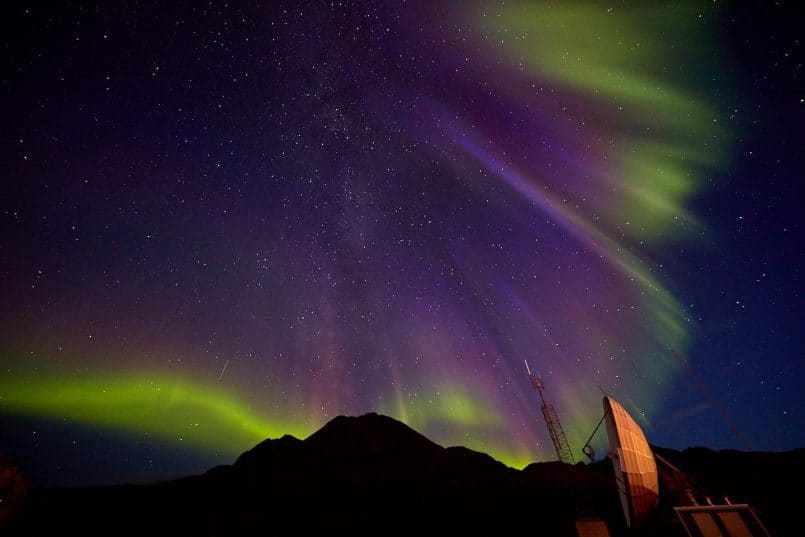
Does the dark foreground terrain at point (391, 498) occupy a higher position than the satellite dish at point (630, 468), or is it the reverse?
the dark foreground terrain at point (391, 498)

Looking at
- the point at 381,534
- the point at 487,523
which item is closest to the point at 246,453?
the point at 381,534

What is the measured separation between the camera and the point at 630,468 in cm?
1455

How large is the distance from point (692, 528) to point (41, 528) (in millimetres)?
56826

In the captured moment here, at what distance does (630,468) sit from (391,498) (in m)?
35.0

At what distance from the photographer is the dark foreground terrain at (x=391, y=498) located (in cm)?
3575

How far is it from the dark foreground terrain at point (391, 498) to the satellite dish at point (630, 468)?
15.4 metres

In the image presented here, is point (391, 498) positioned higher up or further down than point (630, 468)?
higher up

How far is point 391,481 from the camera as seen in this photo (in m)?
47.2

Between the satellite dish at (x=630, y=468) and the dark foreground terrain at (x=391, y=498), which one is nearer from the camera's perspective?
the satellite dish at (x=630, y=468)

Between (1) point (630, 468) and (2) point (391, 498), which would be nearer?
(1) point (630, 468)

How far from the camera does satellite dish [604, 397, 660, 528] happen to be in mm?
14133

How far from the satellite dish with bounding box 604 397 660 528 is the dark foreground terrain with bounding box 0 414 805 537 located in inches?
607

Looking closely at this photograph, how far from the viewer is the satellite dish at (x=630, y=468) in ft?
46.4

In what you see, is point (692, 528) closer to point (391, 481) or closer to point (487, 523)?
point (487, 523)
